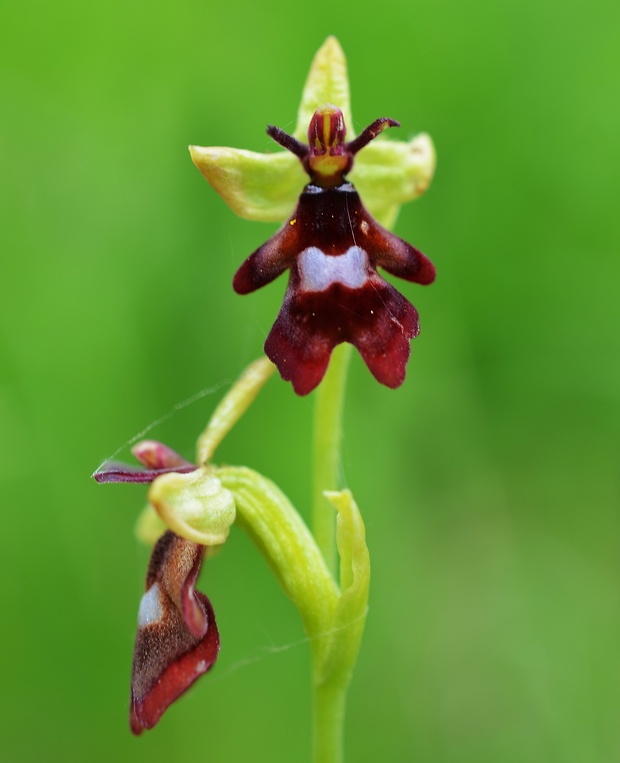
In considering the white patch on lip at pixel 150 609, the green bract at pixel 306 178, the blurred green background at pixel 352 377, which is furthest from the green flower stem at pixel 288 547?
the blurred green background at pixel 352 377

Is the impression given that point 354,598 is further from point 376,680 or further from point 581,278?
point 581,278

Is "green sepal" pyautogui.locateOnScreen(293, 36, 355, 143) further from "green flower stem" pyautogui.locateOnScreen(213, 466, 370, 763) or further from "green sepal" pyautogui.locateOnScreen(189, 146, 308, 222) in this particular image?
"green flower stem" pyautogui.locateOnScreen(213, 466, 370, 763)

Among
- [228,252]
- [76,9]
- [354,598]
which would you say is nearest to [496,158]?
[228,252]

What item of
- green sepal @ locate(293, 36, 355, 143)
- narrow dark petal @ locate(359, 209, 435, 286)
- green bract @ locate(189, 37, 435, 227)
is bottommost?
narrow dark petal @ locate(359, 209, 435, 286)

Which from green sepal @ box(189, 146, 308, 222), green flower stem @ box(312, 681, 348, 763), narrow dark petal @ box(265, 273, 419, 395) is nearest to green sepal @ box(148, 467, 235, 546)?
narrow dark petal @ box(265, 273, 419, 395)

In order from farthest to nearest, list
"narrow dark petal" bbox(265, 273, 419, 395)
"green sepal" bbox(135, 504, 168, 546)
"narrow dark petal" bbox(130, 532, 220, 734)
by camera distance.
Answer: "green sepal" bbox(135, 504, 168, 546) < "narrow dark petal" bbox(130, 532, 220, 734) < "narrow dark petal" bbox(265, 273, 419, 395)

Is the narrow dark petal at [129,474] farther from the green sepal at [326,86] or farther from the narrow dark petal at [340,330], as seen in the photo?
the green sepal at [326,86]

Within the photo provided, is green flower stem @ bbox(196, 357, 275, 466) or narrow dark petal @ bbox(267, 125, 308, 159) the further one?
green flower stem @ bbox(196, 357, 275, 466)
